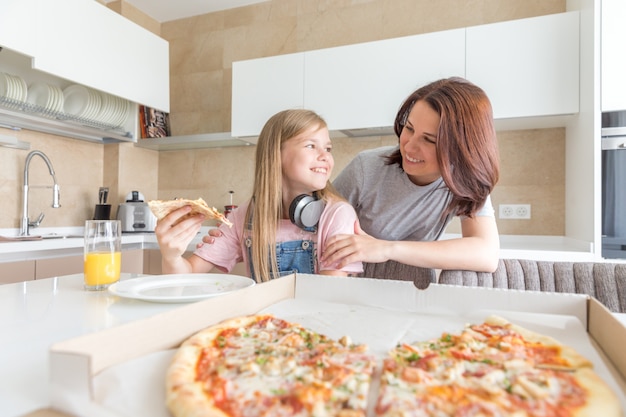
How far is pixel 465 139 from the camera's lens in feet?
3.65

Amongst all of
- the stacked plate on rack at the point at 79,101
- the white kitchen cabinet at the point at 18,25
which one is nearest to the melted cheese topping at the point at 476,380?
the white kitchen cabinet at the point at 18,25

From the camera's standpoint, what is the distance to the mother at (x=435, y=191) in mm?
1067

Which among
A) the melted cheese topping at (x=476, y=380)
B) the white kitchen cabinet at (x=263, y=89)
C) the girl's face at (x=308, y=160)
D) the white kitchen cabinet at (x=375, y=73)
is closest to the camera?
the melted cheese topping at (x=476, y=380)

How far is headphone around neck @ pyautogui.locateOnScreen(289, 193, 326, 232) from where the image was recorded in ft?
3.78

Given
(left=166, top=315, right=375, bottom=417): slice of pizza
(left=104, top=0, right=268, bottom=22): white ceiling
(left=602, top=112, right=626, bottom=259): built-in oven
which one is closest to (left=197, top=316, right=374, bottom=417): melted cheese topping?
(left=166, top=315, right=375, bottom=417): slice of pizza

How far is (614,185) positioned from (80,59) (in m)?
2.75

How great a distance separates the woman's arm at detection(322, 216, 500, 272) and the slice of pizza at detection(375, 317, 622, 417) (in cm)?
38

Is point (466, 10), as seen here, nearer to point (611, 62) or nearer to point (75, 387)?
point (611, 62)

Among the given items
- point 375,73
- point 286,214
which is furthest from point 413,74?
point 286,214

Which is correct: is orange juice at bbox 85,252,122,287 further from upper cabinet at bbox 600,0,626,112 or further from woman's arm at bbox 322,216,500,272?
upper cabinet at bbox 600,0,626,112

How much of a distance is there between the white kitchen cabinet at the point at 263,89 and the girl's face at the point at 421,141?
144cm

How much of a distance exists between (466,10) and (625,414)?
2723mm

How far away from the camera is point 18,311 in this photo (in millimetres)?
715

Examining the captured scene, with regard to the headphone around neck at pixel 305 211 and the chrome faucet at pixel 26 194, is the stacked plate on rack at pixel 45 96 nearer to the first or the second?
the chrome faucet at pixel 26 194
